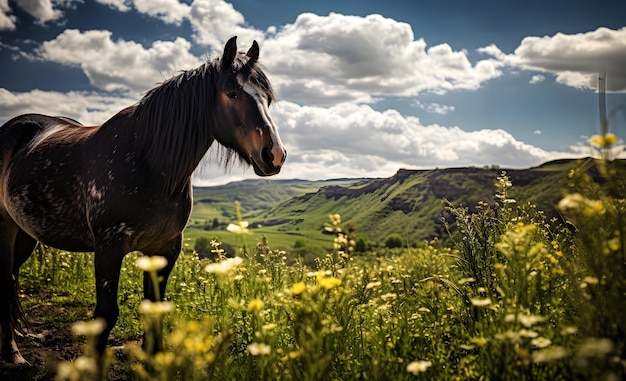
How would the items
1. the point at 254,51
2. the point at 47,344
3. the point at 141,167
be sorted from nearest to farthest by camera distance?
the point at 141,167, the point at 254,51, the point at 47,344

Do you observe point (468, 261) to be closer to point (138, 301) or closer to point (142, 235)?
point (142, 235)

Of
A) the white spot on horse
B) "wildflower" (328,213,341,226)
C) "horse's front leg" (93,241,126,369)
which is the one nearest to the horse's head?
"wildflower" (328,213,341,226)

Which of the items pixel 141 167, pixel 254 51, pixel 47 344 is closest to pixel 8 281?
pixel 47 344

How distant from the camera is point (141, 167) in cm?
471

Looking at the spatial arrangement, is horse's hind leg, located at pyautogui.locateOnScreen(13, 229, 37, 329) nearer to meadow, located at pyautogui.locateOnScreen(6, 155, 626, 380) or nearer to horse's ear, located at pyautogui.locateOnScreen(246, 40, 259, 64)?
meadow, located at pyautogui.locateOnScreen(6, 155, 626, 380)

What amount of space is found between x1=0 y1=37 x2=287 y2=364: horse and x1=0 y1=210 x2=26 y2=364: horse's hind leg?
0.08 ft

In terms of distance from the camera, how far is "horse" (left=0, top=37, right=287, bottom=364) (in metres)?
4.48

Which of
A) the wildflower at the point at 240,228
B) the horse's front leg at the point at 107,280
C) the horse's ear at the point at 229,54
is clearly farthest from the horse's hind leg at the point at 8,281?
the wildflower at the point at 240,228

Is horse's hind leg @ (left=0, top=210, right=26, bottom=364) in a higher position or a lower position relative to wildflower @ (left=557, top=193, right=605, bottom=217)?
lower

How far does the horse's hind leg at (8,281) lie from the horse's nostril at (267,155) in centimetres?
399

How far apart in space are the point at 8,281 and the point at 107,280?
2.58 metres

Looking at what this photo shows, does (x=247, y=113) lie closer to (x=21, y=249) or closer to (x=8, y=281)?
(x=8, y=281)

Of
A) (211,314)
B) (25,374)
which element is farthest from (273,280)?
(25,374)

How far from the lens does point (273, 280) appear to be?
5957 millimetres
